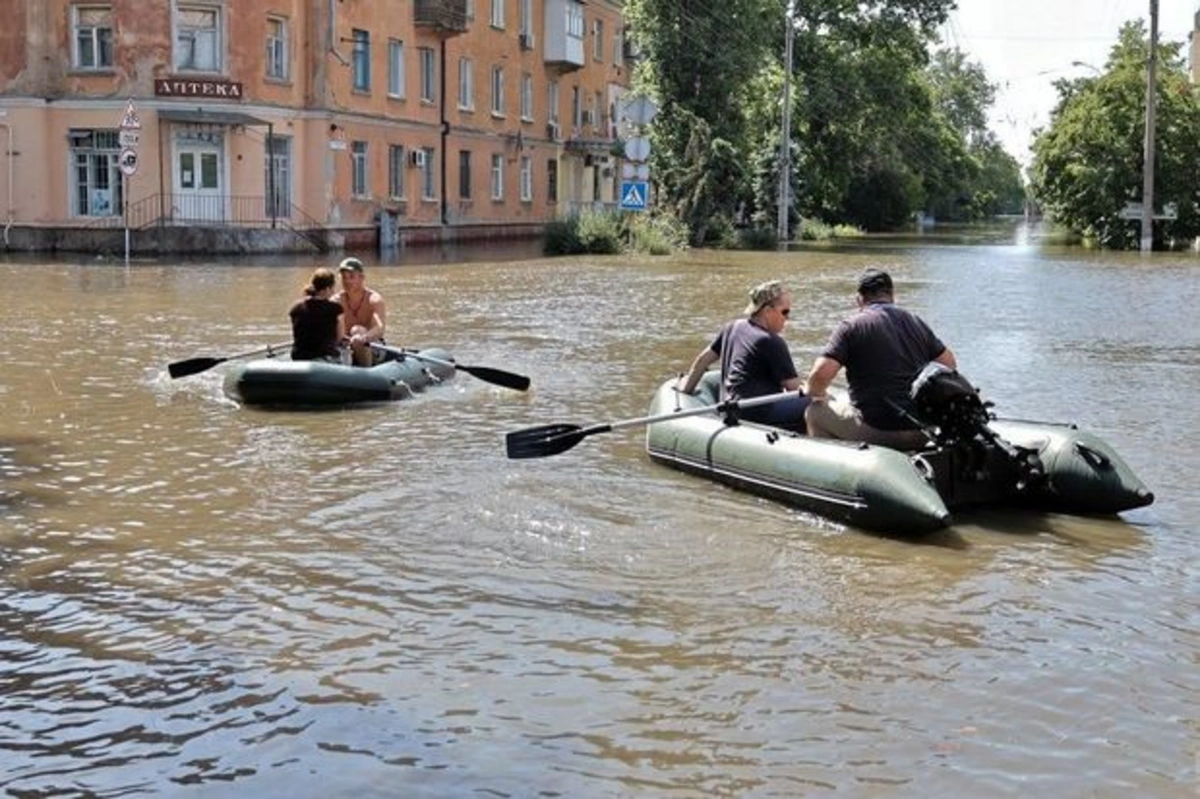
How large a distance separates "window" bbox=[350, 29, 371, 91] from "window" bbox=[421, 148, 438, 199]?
14.3ft

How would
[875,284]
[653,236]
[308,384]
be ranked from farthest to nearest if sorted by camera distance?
[653,236], [308,384], [875,284]

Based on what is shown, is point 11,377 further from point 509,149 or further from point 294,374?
point 509,149

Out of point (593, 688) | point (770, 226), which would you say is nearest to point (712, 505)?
point (593, 688)

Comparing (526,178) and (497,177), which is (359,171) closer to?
(497,177)

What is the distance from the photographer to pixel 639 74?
161 ft

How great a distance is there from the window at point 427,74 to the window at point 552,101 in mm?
10103

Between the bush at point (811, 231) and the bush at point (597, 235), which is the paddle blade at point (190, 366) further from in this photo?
the bush at point (811, 231)

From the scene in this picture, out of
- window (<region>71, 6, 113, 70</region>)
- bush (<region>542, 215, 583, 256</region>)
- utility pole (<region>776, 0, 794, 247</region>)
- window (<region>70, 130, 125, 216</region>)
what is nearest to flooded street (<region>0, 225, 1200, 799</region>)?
window (<region>70, 130, 125, 216</region>)

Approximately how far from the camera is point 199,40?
34938 mm

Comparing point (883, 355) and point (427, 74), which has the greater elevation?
point (427, 74)

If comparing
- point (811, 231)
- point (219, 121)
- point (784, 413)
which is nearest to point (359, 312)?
point (784, 413)

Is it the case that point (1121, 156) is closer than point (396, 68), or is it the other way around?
point (396, 68)

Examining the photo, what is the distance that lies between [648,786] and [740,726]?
2.01 ft

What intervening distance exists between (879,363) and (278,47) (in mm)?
30675
